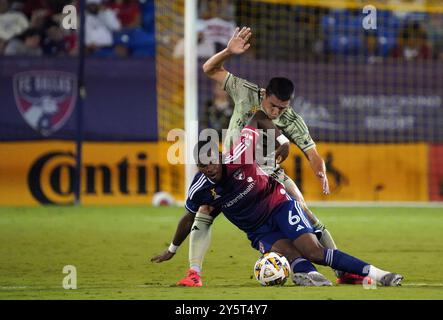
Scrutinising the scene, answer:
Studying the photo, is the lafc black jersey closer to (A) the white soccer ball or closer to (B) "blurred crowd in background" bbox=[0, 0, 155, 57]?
(A) the white soccer ball

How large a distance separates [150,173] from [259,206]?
416 inches

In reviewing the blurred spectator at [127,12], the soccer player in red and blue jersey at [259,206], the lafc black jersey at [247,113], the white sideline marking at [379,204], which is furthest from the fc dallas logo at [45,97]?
the soccer player in red and blue jersey at [259,206]

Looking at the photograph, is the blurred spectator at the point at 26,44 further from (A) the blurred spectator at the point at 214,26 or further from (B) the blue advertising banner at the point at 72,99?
(A) the blurred spectator at the point at 214,26

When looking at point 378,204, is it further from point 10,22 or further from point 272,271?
point 272,271

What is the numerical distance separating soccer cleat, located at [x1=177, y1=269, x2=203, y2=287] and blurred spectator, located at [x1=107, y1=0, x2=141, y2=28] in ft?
45.0

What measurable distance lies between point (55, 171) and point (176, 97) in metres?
2.65

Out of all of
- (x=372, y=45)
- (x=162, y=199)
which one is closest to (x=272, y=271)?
(x=162, y=199)

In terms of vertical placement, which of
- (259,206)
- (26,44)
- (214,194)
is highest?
(26,44)

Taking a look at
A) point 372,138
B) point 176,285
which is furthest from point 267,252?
point 372,138

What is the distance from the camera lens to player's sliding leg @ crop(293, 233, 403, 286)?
362 inches

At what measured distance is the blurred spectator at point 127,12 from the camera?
2291cm

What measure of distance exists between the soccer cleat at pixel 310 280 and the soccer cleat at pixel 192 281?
85 centimetres

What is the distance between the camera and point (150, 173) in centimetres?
2031

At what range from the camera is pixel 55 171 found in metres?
Result: 19.9
